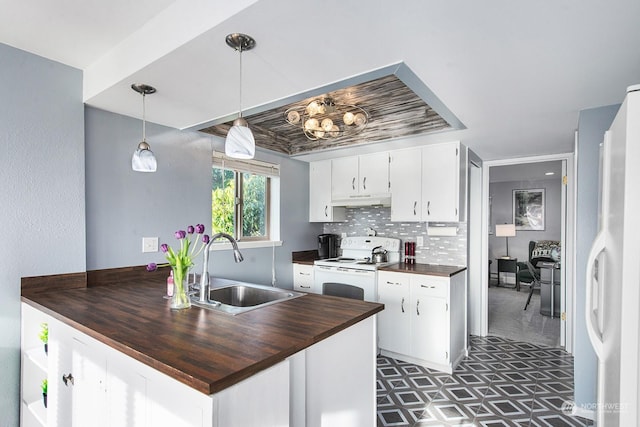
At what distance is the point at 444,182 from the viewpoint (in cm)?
321

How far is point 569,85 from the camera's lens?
1.87 metres

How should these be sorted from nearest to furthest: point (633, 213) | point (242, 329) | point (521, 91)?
point (633, 213) < point (242, 329) < point (521, 91)

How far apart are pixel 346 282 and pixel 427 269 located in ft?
2.67

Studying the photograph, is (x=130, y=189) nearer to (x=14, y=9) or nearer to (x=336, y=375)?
(x=14, y=9)

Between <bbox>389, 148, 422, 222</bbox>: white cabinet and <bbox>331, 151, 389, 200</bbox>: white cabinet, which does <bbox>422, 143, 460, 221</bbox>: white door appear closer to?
<bbox>389, 148, 422, 222</bbox>: white cabinet

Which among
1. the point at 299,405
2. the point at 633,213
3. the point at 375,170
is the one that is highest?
the point at 375,170

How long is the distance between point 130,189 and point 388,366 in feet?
8.62

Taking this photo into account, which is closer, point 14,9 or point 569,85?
point 14,9

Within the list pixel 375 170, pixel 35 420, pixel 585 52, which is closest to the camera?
pixel 585 52

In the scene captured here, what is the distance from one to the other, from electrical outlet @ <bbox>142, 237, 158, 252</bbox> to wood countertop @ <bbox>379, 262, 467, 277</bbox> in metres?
2.01

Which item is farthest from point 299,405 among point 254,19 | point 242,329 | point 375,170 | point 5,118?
point 375,170

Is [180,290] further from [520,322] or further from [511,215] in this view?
[511,215]

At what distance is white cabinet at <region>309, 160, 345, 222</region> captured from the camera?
13.2 feet

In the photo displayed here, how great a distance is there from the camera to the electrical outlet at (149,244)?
250 centimetres
